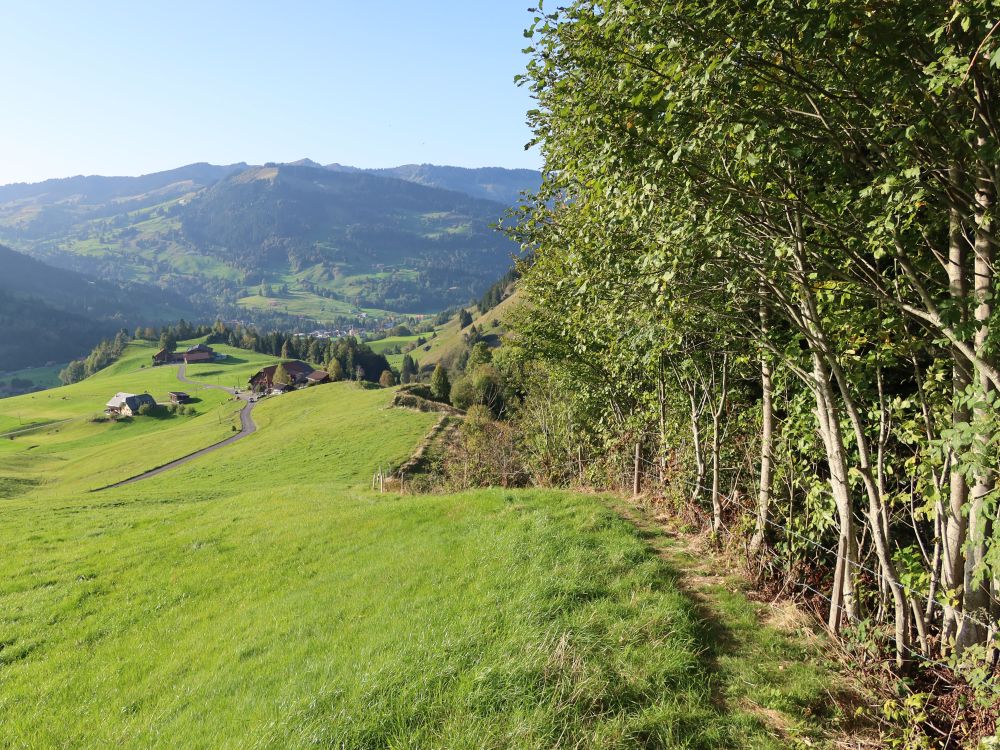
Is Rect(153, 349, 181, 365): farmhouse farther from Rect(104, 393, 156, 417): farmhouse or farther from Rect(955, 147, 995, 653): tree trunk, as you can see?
Rect(955, 147, 995, 653): tree trunk

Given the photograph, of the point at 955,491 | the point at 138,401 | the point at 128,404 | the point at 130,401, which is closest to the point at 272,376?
the point at 138,401

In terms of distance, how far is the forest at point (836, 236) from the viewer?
4.70 metres

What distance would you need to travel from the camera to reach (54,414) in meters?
125

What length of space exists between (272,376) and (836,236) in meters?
155

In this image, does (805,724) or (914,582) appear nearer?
(805,724)

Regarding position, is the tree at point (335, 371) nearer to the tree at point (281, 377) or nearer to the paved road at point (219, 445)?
the tree at point (281, 377)

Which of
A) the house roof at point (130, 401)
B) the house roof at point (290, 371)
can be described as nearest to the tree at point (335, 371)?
Result: the house roof at point (290, 371)

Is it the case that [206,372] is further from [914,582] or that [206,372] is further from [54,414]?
[914,582]

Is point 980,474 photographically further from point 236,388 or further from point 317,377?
point 236,388

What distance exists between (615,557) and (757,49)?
25.7 feet

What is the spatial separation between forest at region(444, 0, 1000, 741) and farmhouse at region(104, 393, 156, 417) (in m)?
138

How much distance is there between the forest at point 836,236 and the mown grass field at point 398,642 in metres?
1.95

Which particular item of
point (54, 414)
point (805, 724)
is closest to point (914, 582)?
point (805, 724)

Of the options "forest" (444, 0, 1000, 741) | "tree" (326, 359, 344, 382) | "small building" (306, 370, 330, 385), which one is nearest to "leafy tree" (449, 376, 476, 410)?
"tree" (326, 359, 344, 382)
